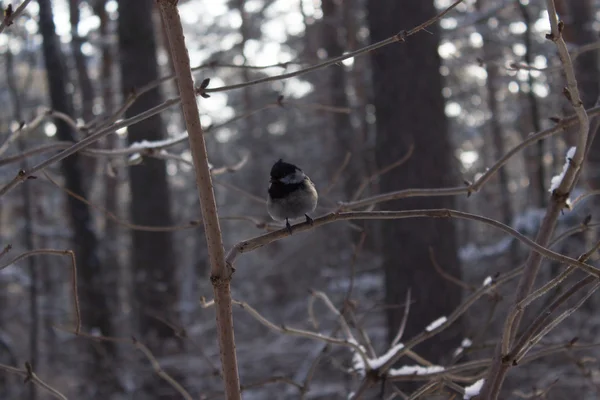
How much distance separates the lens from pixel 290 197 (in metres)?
3.04

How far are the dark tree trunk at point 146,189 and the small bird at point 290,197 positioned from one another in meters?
6.15

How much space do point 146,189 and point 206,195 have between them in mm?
8105

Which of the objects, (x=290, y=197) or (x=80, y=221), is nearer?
(x=290, y=197)

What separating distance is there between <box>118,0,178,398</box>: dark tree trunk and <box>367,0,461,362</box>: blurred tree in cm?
334

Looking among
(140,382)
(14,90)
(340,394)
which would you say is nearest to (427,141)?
(340,394)

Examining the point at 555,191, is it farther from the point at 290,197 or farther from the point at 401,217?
the point at 290,197

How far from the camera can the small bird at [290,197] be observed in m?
3.04

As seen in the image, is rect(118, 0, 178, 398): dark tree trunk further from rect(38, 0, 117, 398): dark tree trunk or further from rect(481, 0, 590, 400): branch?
rect(481, 0, 590, 400): branch

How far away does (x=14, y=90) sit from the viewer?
9750mm

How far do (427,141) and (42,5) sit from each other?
5.93 m

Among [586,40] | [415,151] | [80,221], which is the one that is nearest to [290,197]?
[415,151]

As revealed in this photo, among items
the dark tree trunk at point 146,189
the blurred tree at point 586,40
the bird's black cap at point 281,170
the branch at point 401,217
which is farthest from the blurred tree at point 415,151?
the blurred tree at point 586,40

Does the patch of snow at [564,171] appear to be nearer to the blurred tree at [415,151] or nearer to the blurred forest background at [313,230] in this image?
the blurred forest background at [313,230]

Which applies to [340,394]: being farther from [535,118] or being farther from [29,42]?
[29,42]
